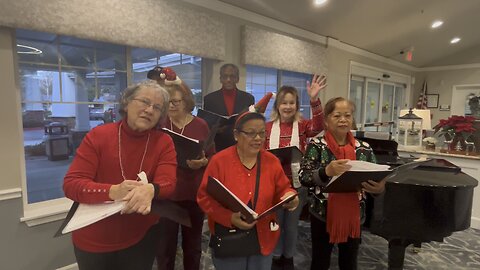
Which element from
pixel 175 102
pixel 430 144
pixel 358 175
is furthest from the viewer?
pixel 430 144

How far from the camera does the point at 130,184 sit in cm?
108

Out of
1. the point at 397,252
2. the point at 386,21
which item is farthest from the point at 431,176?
the point at 386,21

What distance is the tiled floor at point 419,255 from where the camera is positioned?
2.60m

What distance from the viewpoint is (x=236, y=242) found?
134 cm

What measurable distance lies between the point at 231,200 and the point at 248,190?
0.17 metres

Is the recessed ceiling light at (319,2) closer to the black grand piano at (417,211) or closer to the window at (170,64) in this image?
the window at (170,64)

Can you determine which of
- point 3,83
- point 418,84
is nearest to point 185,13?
point 3,83

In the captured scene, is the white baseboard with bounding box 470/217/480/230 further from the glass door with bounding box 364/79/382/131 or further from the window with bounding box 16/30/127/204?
the window with bounding box 16/30/127/204

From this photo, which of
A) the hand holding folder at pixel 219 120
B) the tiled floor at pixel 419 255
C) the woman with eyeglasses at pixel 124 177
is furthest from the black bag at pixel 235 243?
the tiled floor at pixel 419 255

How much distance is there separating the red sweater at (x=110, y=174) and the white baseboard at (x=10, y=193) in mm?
1165

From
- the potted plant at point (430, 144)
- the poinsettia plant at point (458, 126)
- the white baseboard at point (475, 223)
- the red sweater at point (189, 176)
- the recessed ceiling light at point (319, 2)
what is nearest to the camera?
the red sweater at point (189, 176)

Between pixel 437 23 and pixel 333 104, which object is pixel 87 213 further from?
pixel 437 23

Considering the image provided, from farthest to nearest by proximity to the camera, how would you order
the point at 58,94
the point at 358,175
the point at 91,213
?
the point at 58,94, the point at 358,175, the point at 91,213

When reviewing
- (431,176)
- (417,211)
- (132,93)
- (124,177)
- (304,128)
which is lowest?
(417,211)
